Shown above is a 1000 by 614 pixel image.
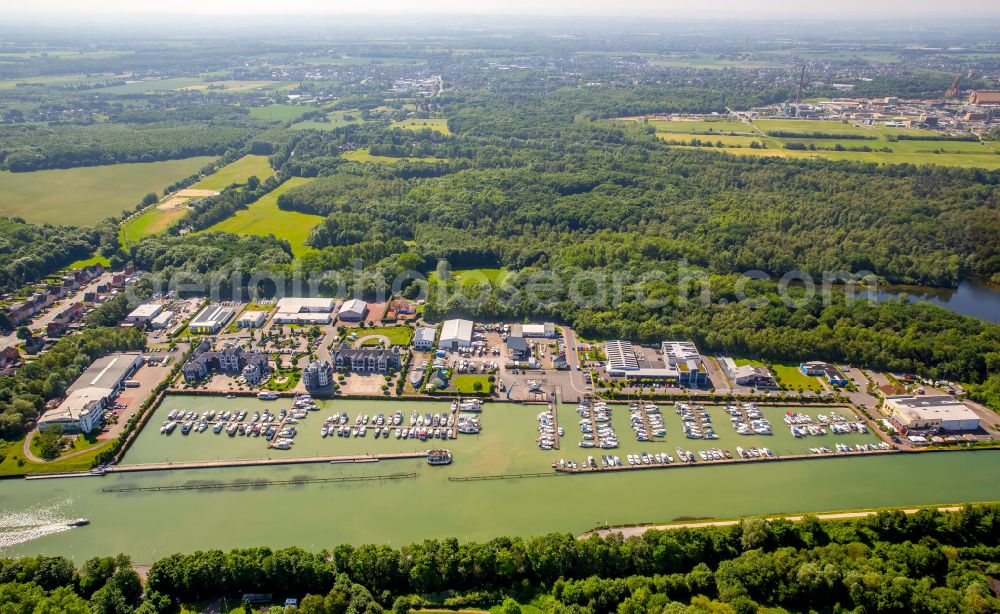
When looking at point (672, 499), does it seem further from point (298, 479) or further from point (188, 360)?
point (188, 360)

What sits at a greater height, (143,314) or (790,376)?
(143,314)

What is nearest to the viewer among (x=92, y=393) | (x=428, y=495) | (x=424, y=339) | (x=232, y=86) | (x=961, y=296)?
(x=428, y=495)

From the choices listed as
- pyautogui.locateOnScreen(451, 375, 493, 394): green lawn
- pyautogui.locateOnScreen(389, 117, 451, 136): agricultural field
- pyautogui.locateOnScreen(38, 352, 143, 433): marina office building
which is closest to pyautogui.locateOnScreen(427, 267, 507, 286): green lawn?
pyautogui.locateOnScreen(451, 375, 493, 394): green lawn

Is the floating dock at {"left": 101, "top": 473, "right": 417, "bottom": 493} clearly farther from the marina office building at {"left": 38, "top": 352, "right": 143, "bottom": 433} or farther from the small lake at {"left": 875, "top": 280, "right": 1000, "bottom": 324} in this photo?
the small lake at {"left": 875, "top": 280, "right": 1000, "bottom": 324}

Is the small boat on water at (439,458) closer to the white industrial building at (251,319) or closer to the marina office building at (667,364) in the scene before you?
the marina office building at (667,364)

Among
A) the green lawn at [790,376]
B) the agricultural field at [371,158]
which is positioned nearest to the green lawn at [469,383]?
the green lawn at [790,376]

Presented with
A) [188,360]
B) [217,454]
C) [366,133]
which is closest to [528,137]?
[366,133]

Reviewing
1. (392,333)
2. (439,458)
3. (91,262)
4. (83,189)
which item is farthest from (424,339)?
(83,189)

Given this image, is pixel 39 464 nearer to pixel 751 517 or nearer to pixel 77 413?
pixel 77 413
